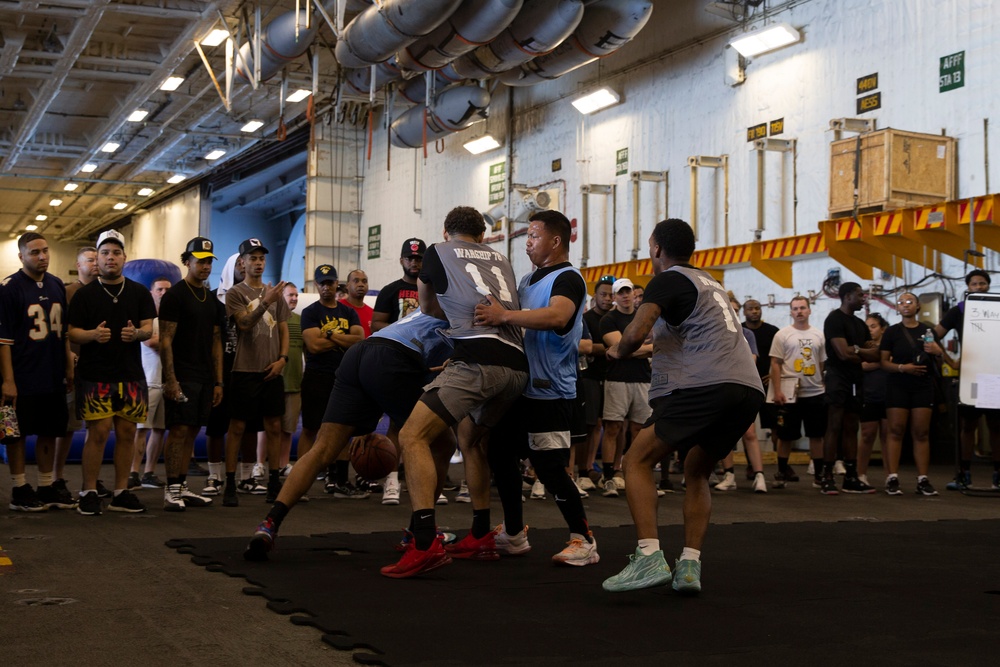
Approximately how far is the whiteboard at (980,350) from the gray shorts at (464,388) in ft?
19.1

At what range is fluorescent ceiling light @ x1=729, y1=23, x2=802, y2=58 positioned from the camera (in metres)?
14.2

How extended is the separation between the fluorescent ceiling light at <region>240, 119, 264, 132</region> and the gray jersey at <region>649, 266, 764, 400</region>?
21571mm

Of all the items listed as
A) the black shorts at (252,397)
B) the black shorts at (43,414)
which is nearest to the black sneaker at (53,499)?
the black shorts at (43,414)

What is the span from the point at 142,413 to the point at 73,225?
127 feet

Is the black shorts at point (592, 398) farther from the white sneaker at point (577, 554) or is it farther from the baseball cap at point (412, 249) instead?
the white sneaker at point (577, 554)

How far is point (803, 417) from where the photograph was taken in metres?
10.1

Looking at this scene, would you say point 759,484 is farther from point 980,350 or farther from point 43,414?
point 43,414

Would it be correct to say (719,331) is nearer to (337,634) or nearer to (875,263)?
(337,634)

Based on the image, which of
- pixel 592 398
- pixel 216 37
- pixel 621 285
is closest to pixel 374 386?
pixel 592 398

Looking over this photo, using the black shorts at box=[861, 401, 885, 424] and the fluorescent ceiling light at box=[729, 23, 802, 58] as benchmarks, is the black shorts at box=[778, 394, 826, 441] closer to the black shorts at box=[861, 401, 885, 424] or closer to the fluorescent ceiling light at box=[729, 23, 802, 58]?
the black shorts at box=[861, 401, 885, 424]

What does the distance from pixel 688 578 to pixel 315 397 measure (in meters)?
4.62

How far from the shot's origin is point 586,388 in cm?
912

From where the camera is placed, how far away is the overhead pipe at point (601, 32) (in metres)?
14.3

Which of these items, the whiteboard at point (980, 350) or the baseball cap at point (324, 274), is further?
the whiteboard at point (980, 350)
